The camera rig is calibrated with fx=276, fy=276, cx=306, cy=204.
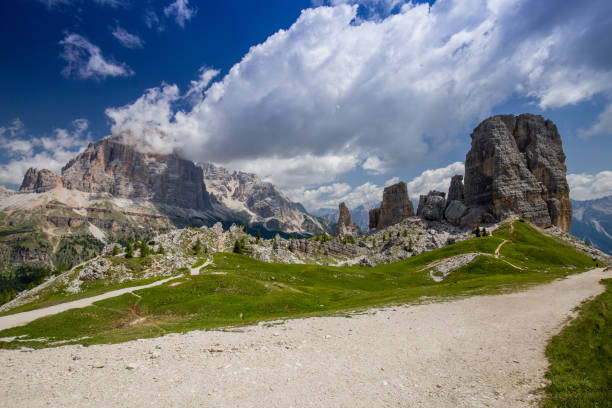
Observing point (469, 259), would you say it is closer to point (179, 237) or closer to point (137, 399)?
point (137, 399)

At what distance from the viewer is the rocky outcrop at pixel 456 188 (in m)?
184

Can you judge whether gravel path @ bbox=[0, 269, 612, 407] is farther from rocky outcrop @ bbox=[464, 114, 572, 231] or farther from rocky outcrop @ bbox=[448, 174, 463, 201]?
rocky outcrop @ bbox=[448, 174, 463, 201]

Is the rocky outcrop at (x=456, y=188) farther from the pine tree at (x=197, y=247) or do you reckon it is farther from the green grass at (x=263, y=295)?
the pine tree at (x=197, y=247)

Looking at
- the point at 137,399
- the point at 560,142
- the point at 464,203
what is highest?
the point at 560,142

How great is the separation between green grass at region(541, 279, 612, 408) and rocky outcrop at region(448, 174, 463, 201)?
180741 mm

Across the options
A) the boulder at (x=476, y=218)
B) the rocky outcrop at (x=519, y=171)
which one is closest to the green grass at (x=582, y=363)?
the boulder at (x=476, y=218)

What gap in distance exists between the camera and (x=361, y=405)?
10859mm

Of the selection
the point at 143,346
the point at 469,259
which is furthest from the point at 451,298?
the point at 469,259

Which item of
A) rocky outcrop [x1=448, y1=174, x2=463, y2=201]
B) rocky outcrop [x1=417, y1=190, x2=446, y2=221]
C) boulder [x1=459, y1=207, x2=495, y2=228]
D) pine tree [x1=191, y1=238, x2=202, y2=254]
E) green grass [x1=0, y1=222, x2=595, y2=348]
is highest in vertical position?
rocky outcrop [x1=448, y1=174, x2=463, y2=201]

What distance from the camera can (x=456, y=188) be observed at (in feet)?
614

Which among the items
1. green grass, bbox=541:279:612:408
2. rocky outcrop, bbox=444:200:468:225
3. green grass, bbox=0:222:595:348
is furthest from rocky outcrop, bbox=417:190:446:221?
green grass, bbox=541:279:612:408

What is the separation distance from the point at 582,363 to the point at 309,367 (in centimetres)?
1375

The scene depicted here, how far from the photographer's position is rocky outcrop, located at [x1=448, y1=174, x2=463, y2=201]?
183812mm

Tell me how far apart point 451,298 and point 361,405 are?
90.6 feet
